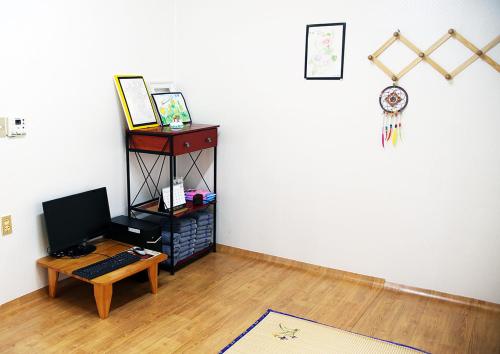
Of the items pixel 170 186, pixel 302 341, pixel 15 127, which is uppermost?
pixel 15 127

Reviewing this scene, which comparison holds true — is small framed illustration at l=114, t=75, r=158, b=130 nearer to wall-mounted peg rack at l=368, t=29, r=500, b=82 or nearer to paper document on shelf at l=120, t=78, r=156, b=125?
paper document on shelf at l=120, t=78, r=156, b=125

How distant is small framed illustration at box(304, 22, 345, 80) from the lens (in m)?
3.47

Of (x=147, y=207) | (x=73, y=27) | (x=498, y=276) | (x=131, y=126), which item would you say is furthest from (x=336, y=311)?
(x=73, y=27)

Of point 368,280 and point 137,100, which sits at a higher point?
point 137,100

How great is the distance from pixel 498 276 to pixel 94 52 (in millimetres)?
3017

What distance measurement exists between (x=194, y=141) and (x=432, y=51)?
1728mm

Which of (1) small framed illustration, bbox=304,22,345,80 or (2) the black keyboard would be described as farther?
(1) small framed illustration, bbox=304,22,345,80

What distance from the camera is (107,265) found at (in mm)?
3105

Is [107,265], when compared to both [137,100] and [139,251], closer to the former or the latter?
[139,251]

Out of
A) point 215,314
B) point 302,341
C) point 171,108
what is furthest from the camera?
point 171,108

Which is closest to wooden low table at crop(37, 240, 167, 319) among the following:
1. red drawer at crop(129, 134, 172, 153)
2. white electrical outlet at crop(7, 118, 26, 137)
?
red drawer at crop(129, 134, 172, 153)

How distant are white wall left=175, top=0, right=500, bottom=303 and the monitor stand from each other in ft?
3.93

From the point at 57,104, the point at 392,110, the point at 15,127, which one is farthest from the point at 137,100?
the point at 392,110

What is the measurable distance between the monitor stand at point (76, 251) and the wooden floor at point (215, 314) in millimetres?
257
